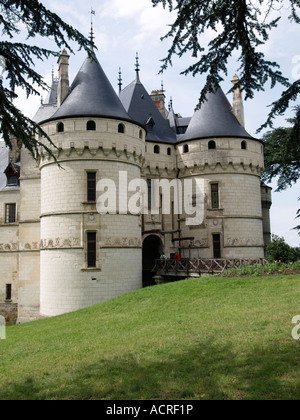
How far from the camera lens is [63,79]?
2238cm

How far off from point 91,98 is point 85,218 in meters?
6.57

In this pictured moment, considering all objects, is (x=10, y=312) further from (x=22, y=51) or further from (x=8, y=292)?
(x=22, y=51)

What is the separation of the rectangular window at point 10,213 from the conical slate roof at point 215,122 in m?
12.0

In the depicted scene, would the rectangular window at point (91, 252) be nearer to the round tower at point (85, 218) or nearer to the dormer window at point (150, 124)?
the round tower at point (85, 218)

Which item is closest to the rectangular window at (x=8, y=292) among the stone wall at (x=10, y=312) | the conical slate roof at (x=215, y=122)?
the stone wall at (x=10, y=312)

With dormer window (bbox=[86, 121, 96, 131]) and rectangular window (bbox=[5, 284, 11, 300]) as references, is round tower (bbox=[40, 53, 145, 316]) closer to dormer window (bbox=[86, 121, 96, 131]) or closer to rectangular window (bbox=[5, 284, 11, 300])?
dormer window (bbox=[86, 121, 96, 131])

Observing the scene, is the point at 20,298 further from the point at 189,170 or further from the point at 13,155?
the point at 189,170

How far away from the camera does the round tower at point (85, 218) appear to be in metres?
19.7

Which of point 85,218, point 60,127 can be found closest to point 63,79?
point 60,127

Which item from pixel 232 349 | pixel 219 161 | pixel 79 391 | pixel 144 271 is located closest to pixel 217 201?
pixel 219 161

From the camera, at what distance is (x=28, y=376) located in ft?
26.5

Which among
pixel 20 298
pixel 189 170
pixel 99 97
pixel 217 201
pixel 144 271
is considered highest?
pixel 99 97

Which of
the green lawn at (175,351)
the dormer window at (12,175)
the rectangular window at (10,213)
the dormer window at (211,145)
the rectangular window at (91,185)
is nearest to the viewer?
the green lawn at (175,351)

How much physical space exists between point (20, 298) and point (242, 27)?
20983 mm
